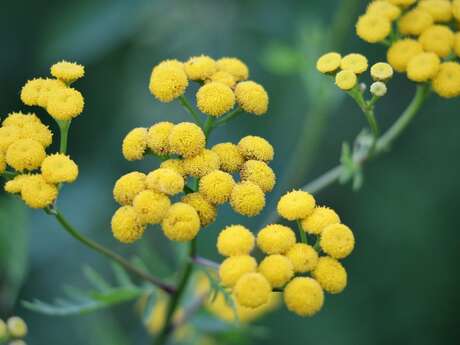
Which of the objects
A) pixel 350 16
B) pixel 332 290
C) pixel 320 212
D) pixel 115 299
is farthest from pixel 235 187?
pixel 350 16

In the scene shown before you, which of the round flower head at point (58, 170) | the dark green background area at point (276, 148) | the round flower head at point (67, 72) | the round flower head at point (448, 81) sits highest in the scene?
the round flower head at point (67, 72)

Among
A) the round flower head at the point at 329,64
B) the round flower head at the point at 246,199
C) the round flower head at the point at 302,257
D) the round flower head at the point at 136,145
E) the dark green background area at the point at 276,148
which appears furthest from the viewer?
the dark green background area at the point at 276,148

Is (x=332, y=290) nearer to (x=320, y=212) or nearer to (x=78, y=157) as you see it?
(x=320, y=212)

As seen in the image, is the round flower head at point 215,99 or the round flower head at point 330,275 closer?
the round flower head at point 330,275

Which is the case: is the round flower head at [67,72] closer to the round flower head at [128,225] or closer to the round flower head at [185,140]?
the round flower head at [185,140]

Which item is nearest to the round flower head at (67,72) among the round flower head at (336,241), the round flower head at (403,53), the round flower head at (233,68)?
the round flower head at (233,68)

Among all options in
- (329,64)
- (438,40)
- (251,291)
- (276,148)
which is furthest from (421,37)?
(276,148)
